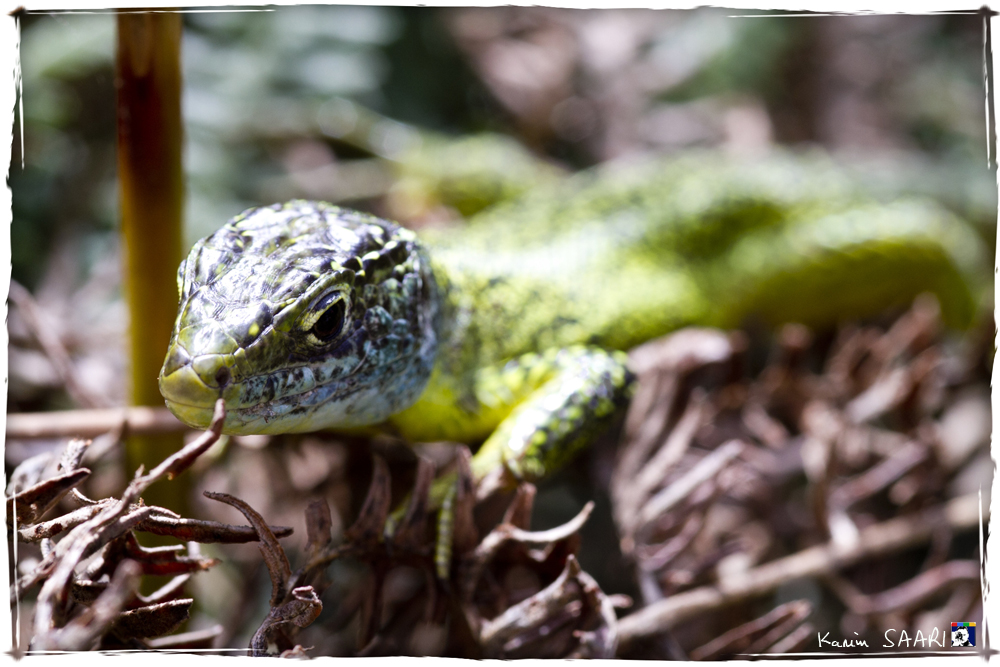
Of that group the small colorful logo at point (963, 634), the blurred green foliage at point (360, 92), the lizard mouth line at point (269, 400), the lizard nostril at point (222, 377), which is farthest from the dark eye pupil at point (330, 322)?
the small colorful logo at point (963, 634)

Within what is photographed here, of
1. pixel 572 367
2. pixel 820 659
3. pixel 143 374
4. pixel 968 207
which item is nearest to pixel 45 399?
pixel 143 374

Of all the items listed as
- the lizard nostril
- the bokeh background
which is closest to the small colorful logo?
the bokeh background

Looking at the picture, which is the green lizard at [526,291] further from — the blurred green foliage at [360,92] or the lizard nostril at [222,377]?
the blurred green foliage at [360,92]

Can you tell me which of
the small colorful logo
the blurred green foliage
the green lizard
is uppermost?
the blurred green foliage

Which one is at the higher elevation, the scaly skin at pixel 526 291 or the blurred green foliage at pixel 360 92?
the blurred green foliage at pixel 360 92

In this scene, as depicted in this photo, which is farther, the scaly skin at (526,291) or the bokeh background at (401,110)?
the bokeh background at (401,110)

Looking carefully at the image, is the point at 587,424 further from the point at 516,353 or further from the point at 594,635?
the point at 594,635

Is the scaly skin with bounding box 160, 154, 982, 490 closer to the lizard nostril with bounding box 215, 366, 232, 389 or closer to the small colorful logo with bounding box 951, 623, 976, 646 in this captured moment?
the lizard nostril with bounding box 215, 366, 232, 389

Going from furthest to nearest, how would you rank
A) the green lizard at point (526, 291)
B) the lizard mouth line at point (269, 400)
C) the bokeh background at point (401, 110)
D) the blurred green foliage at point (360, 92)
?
1. the blurred green foliage at point (360, 92)
2. the bokeh background at point (401, 110)
3. the green lizard at point (526, 291)
4. the lizard mouth line at point (269, 400)
